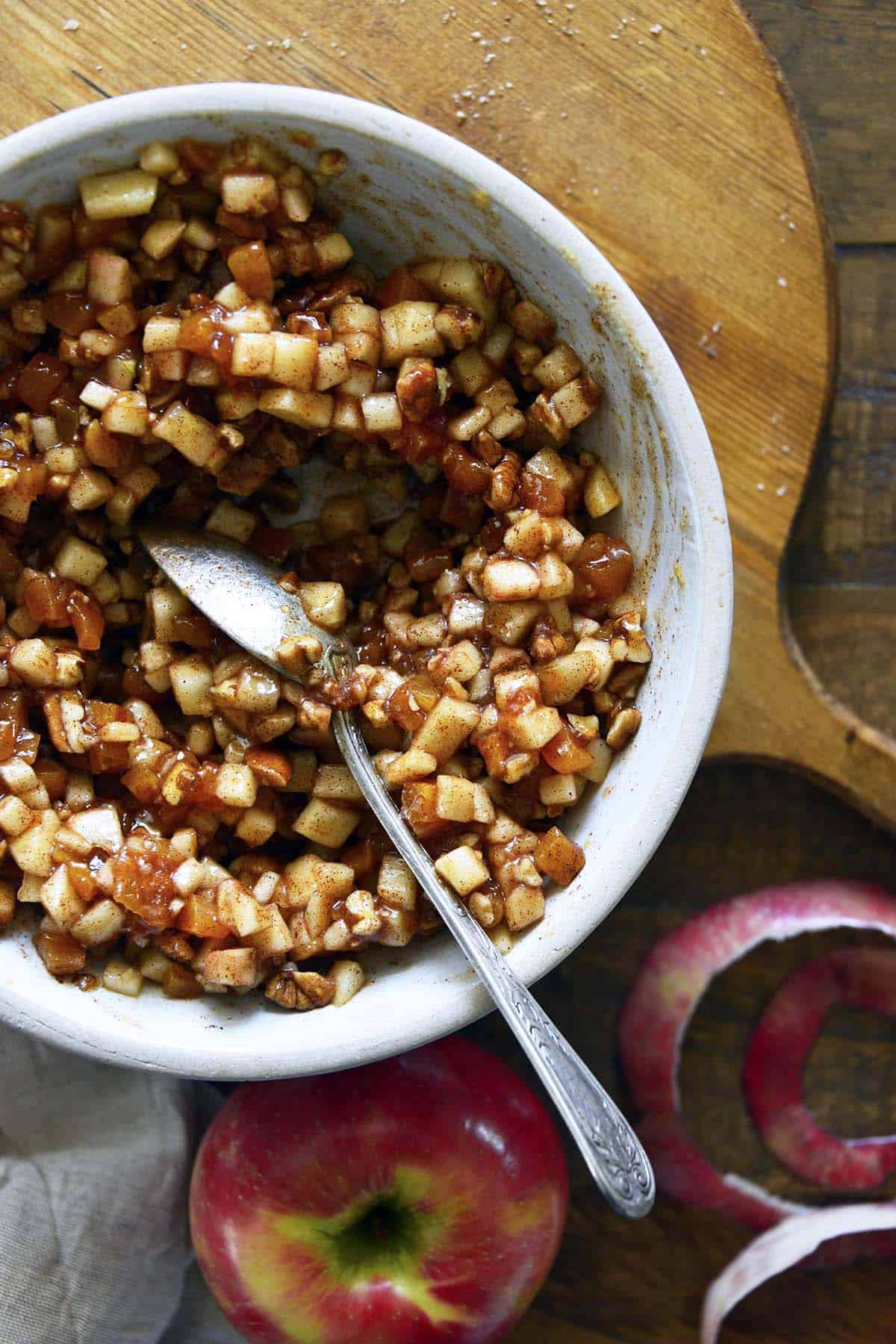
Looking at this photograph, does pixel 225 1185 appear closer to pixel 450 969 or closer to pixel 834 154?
pixel 450 969

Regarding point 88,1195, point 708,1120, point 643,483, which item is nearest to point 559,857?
point 643,483

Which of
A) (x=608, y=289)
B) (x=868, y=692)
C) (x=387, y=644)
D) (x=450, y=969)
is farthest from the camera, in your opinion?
(x=868, y=692)

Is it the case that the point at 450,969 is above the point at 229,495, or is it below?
below

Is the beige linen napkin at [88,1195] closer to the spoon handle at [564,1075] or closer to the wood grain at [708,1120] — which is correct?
the wood grain at [708,1120]

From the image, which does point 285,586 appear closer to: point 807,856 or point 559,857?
point 559,857

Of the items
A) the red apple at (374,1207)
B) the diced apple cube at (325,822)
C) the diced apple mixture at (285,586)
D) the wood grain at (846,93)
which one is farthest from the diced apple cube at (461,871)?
the wood grain at (846,93)

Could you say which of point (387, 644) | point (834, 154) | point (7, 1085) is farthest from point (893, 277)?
point (7, 1085)

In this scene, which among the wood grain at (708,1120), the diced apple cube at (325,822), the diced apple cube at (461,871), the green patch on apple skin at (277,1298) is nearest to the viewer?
the diced apple cube at (461,871)
